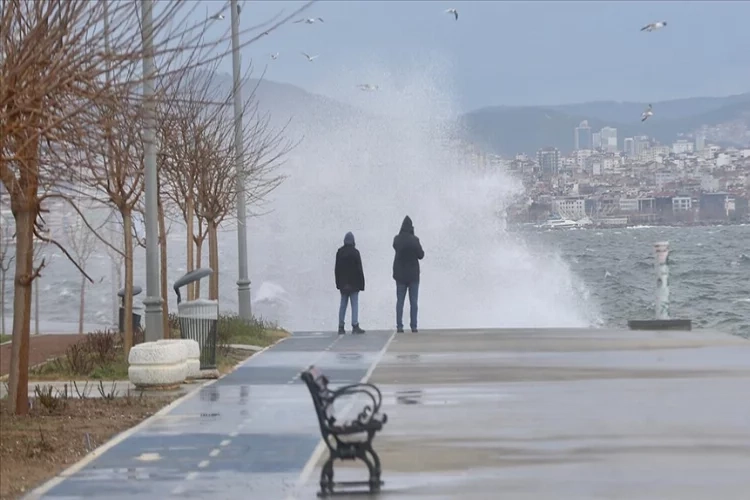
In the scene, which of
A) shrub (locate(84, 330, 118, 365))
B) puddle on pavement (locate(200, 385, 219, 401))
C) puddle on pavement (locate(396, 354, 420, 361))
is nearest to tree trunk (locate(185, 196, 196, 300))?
shrub (locate(84, 330, 118, 365))

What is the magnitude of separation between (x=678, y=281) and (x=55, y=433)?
80224mm

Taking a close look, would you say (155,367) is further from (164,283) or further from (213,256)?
(213,256)

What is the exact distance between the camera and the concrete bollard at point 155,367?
22875 mm

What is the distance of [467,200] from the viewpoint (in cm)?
8931

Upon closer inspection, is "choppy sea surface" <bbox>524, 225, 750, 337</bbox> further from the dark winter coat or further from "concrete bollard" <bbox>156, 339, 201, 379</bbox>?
"concrete bollard" <bbox>156, 339, 201, 379</bbox>

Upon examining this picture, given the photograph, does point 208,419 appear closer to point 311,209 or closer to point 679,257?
point 311,209

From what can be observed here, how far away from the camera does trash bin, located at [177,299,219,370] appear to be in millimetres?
25438

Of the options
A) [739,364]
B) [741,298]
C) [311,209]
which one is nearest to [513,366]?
[739,364]

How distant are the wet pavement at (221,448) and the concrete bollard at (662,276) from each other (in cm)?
1098

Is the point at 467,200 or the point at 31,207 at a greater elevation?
the point at 467,200

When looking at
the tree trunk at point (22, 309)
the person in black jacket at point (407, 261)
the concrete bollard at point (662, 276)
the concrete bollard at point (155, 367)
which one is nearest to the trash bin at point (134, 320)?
the person in black jacket at point (407, 261)

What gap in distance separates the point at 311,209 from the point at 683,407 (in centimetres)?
8698

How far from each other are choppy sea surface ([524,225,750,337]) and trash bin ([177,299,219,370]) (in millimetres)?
36975

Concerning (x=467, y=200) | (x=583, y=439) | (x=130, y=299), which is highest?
(x=467, y=200)
